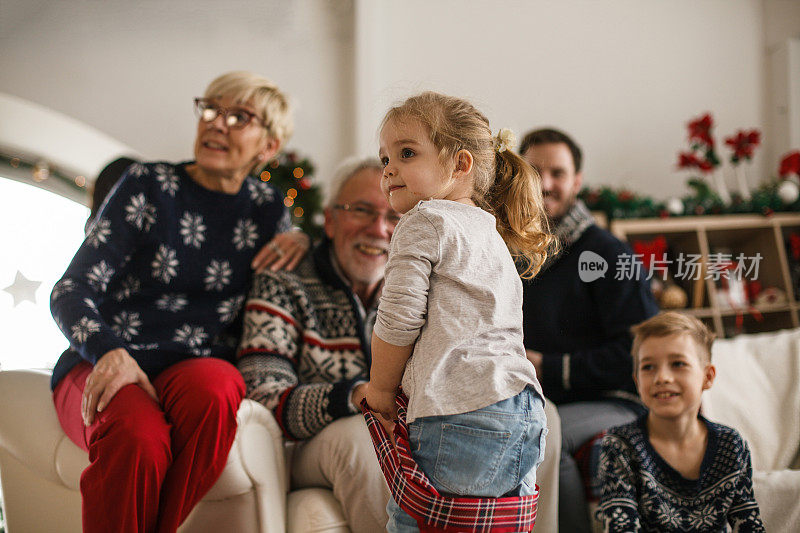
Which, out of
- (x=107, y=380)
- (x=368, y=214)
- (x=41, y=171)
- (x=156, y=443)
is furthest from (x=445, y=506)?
(x=41, y=171)

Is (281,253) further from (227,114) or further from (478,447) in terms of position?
(478,447)

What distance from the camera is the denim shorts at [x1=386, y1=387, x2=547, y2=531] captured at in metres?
0.80

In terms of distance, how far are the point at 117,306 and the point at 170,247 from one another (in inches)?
7.0

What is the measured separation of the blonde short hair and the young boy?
41.3 inches

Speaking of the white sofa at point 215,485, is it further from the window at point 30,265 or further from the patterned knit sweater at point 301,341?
the window at point 30,265

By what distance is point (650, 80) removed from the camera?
3783 mm

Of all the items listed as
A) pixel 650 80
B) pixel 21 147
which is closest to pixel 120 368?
pixel 21 147

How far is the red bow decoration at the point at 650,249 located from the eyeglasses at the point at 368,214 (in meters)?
1.91

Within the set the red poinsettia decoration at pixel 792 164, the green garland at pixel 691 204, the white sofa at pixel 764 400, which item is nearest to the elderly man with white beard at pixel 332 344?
the white sofa at pixel 764 400

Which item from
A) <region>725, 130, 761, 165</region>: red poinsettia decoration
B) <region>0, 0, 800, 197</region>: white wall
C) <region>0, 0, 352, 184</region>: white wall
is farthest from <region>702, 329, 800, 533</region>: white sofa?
<region>0, 0, 352, 184</region>: white wall

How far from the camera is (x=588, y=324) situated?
65.9 inches

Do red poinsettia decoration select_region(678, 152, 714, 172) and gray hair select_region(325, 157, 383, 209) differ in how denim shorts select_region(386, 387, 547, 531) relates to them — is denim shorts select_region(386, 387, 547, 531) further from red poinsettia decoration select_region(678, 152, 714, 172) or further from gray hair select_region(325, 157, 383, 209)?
red poinsettia decoration select_region(678, 152, 714, 172)

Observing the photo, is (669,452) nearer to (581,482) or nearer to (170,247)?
(581,482)

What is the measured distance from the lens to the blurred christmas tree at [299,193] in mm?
3275
